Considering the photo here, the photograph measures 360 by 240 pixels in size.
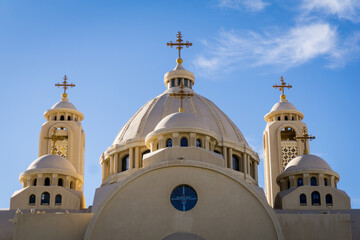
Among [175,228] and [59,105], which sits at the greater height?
[59,105]

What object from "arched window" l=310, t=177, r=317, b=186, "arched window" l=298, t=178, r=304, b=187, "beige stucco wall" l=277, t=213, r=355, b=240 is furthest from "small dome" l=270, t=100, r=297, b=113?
"beige stucco wall" l=277, t=213, r=355, b=240

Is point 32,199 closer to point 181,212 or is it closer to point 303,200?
point 181,212

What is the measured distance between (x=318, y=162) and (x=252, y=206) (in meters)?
9.06

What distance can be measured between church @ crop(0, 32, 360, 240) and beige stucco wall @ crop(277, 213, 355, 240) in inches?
2.1

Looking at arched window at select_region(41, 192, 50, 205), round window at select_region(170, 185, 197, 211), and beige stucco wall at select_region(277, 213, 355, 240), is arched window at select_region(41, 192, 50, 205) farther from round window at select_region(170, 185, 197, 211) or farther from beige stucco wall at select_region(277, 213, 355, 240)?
beige stucco wall at select_region(277, 213, 355, 240)

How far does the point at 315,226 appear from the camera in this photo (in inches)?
1495

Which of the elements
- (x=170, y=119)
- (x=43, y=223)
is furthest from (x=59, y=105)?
(x=43, y=223)

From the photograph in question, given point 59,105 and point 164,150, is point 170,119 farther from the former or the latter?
point 59,105

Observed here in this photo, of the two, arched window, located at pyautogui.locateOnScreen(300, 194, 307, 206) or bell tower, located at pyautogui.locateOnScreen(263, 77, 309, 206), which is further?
bell tower, located at pyautogui.locateOnScreen(263, 77, 309, 206)

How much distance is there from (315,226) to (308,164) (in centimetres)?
728

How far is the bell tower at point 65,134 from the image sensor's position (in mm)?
51688

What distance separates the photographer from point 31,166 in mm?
44906

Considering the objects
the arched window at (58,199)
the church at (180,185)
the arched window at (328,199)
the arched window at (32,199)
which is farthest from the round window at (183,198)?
the arched window at (32,199)

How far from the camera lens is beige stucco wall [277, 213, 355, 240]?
1486 inches
